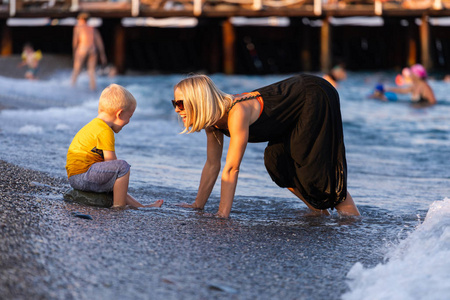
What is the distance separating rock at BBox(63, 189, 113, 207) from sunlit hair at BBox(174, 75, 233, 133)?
0.72 metres

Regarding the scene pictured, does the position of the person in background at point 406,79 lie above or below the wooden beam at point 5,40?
below

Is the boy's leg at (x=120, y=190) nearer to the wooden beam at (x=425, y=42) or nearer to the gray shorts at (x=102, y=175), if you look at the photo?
the gray shorts at (x=102, y=175)

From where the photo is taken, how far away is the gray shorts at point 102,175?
392cm

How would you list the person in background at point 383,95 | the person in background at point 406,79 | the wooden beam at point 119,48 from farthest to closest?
the wooden beam at point 119,48 → the person in background at point 406,79 → the person in background at point 383,95

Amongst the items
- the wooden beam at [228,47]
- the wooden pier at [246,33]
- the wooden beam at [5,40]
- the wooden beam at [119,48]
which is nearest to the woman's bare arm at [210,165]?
the wooden pier at [246,33]

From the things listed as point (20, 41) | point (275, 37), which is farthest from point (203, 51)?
point (20, 41)

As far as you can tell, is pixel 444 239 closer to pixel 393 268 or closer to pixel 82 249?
pixel 393 268

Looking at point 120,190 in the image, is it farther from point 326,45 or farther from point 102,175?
point 326,45

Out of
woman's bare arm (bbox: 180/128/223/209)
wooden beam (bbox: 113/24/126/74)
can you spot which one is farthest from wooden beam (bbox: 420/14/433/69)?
woman's bare arm (bbox: 180/128/223/209)

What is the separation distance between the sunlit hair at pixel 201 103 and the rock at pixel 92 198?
0.72 metres

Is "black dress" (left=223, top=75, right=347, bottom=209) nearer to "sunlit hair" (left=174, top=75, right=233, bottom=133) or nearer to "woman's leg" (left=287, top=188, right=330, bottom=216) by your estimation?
"woman's leg" (left=287, top=188, right=330, bottom=216)

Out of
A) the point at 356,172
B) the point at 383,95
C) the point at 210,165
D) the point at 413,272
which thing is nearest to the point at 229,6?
the point at 383,95

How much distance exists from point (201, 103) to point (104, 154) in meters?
0.73

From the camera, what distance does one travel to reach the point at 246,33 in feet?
72.4
